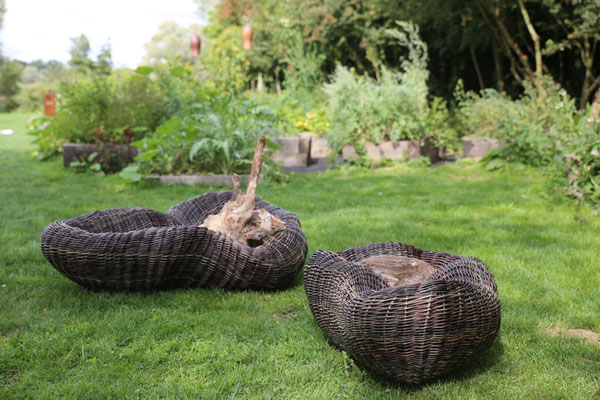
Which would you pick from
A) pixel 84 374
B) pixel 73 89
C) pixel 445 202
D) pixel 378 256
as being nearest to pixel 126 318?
pixel 84 374

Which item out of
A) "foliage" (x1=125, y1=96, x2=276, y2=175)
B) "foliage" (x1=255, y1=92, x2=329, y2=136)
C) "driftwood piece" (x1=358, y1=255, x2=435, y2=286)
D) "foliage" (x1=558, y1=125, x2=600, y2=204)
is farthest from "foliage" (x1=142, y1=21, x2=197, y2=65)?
"driftwood piece" (x1=358, y1=255, x2=435, y2=286)

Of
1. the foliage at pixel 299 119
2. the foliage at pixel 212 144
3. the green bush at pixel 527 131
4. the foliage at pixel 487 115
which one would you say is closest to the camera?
the foliage at pixel 212 144

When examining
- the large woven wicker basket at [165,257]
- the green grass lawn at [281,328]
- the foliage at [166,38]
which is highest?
the foliage at [166,38]

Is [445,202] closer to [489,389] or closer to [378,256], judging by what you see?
[378,256]

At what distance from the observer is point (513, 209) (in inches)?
207

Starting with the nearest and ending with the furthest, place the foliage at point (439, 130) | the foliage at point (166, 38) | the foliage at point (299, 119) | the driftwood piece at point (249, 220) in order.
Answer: the driftwood piece at point (249, 220) → the foliage at point (439, 130) → the foliage at point (299, 119) → the foliage at point (166, 38)

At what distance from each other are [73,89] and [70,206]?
12.9 ft

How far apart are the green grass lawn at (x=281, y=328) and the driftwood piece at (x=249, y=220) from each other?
1.27 ft

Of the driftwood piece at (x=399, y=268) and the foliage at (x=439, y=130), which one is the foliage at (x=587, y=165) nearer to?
the driftwood piece at (x=399, y=268)

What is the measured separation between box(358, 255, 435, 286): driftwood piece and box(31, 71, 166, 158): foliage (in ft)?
19.8

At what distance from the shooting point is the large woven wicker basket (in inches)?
113

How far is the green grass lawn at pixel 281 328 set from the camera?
2.12 meters

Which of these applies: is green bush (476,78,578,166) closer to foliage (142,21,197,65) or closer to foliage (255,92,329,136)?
foliage (255,92,329,136)

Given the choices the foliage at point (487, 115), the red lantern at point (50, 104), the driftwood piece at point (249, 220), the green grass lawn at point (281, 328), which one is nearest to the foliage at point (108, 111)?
the red lantern at point (50, 104)
